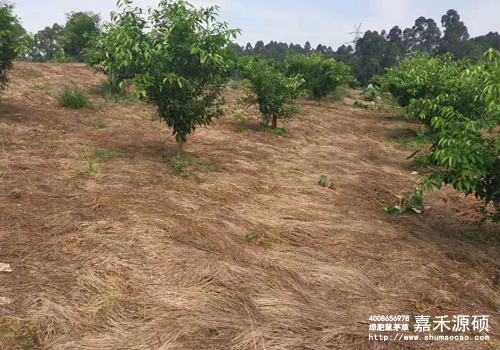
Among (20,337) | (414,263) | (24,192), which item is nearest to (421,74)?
(414,263)

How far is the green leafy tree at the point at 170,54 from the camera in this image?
5445 millimetres

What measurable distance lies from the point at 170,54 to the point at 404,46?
2350 inches

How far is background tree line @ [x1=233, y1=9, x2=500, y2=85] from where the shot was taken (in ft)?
135

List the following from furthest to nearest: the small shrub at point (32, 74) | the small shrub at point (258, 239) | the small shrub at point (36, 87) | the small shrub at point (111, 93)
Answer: the small shrub at point (32, 74) < the small shrub at point (111, 93) < the small shrub at point (36, 87) < the small shrub at point (258, 239)

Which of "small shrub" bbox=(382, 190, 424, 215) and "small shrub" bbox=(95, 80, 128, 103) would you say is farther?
"small shrub" bbox=(95, 80, 128, 103)

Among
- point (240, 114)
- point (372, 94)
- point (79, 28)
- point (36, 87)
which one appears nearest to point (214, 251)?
point (240, 114)

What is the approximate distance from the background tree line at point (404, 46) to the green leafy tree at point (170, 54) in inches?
1255

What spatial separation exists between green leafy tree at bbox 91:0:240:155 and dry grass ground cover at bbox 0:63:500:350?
3.79 ft

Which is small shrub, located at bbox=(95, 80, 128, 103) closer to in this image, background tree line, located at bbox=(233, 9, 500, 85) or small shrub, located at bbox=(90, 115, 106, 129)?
small shrub, located at bbox=(90, 115, 106, 129)

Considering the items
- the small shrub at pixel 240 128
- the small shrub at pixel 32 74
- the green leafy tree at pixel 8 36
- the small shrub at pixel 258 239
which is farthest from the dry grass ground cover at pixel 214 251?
the small shrub at pixel 32 74

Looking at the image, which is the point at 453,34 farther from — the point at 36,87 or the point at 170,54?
the point at 170,54

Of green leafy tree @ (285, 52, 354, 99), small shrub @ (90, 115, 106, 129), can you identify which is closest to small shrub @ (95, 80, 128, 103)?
small shrub @ (90, 115, 106, 129)

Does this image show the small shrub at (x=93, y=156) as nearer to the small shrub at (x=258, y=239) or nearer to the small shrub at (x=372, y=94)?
the small shrub at (x=258, y=239)

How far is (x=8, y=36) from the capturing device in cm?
721
